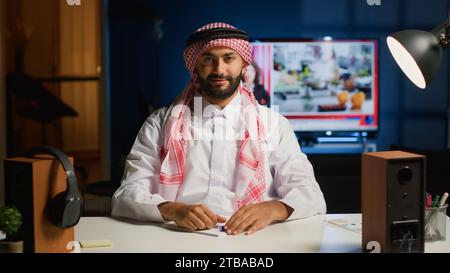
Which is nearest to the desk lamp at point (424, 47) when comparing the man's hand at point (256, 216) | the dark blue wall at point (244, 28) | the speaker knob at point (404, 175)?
the speaker knob at point (404, 175)

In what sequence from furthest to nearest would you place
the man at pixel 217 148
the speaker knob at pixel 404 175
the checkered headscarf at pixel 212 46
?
the checkered headscarf at pixel 212 46 → the man at pixel 217 148 → the speaker knob at pixel 404 175

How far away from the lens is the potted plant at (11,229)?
1555 millimetres

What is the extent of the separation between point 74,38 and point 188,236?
675cm

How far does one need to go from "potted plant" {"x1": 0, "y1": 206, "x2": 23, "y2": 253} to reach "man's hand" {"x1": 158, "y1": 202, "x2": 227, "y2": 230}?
0.56m

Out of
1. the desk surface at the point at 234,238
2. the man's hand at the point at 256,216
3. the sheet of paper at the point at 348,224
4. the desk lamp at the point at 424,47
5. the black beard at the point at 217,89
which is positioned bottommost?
the desk surface at the point at 234,238

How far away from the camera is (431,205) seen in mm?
1901

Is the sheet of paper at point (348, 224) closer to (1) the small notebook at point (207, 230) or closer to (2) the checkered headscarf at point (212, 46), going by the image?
(1) the small notebook at point (207, 230)

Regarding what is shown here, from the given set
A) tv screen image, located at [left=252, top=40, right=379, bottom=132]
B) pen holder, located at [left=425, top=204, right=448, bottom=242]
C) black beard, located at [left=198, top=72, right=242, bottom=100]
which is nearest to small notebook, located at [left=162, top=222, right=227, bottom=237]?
pen holder, located at [left=425, top=204, right=448, bottom=242]

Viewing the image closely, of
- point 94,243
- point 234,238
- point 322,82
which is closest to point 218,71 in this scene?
point 234,238

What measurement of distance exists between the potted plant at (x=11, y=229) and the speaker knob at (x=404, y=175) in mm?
936

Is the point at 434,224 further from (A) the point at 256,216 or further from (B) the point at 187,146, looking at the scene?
(B) the point at 187,146

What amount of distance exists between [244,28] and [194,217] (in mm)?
4043

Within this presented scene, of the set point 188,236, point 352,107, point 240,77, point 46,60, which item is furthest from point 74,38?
point 188,236
